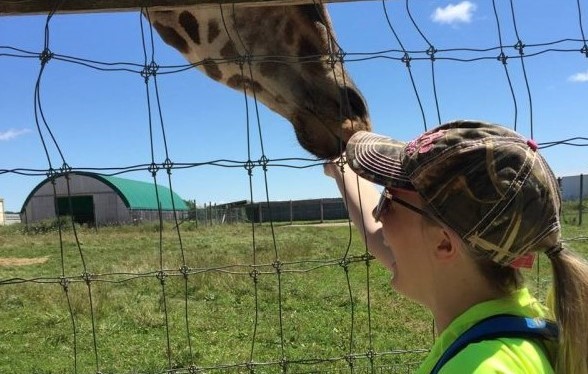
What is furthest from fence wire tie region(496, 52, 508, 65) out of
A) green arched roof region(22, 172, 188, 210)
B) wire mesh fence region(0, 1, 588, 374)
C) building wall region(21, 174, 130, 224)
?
building wall region(21, 174, 130, 224)

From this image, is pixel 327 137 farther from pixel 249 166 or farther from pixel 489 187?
pixel 489 187

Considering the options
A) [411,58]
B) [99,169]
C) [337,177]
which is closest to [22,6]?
[99,169]

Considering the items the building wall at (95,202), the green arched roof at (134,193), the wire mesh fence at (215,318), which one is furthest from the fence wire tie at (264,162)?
the building wall at (95,202)

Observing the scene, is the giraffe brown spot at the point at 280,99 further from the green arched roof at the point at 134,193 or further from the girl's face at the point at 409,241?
the green arched roof at the point at 134,193

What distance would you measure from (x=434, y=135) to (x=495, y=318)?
33 centimetres

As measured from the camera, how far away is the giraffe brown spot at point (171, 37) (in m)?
3.70

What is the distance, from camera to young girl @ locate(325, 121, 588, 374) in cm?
107

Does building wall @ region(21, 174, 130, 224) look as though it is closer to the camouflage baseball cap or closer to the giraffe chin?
the giraffe chin

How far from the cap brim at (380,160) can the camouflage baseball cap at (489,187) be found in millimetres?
68

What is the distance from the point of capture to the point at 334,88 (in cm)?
303

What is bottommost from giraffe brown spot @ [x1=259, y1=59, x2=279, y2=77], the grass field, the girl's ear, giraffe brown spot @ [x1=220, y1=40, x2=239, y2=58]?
the grass field

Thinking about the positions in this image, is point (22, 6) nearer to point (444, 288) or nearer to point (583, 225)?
point (444, 288)

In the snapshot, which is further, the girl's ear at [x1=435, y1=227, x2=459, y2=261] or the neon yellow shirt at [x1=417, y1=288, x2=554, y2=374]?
the girl's ear at [x1=435, y1=227, x2=459, y2=261]

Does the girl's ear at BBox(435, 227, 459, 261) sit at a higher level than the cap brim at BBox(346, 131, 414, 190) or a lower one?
lower
